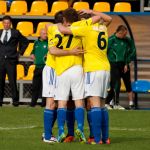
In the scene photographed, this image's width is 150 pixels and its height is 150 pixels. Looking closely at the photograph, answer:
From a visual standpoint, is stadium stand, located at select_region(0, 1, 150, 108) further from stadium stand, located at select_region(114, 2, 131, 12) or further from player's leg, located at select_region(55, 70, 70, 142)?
player's leg, located at select_region(55, 70, 70, 142)

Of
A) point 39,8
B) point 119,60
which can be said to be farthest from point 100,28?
point 39,8

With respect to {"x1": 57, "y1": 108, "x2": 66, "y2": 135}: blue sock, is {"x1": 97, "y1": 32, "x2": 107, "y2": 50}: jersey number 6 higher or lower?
higher

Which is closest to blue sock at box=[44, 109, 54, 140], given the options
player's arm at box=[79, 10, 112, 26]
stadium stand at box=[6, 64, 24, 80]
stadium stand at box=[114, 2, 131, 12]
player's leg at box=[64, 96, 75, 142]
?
player's leg at box=[64, 96, 75, 142]

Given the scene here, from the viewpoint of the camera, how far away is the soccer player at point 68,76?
11.9 m

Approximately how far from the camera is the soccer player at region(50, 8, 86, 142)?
11891mm

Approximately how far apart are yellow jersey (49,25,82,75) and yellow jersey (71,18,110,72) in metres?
0.11

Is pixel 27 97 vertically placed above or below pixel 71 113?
below

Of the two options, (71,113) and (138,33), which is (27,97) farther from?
(71,113)

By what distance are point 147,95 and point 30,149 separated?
33.4ft

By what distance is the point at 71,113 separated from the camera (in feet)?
40.5

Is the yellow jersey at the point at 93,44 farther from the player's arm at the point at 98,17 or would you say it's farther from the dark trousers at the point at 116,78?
the dark trousers at the point at 116,78

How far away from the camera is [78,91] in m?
11.9

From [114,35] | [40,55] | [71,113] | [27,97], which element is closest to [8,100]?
[27,97]

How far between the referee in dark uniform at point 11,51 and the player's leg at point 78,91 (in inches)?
321
